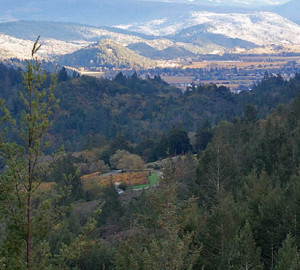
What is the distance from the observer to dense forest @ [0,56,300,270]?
741cm

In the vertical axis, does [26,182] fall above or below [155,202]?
above

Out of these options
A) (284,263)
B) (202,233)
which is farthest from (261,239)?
(284,263)

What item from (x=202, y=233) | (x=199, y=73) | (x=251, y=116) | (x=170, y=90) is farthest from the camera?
(x=199, y=73)

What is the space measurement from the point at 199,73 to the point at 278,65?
19.4 m

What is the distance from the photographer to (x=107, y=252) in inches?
624

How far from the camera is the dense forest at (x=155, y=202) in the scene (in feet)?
24.3

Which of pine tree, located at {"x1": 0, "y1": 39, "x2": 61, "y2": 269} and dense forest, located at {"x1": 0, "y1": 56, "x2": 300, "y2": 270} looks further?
dense forest, located at {"x1": 0, "y1": 56, "x2": 300, "y2": 270}

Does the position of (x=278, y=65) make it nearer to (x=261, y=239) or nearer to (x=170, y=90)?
(x=170, y=90)

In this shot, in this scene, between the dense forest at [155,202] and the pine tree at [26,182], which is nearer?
the pine tree at [26,182]

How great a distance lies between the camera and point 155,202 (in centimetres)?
1001

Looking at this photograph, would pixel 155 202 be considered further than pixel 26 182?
Yes

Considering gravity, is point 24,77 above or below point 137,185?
above

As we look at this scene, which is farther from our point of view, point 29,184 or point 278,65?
point 278,65

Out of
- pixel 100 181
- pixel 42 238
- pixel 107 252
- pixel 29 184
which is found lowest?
pixel 100 181
